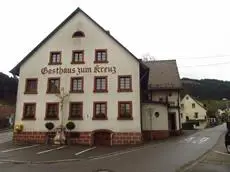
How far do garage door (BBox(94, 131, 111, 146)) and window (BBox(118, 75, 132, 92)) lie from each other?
442cm

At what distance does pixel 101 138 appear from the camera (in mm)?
25000

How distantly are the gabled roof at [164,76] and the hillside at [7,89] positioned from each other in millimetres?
44334

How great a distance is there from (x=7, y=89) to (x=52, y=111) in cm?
4990

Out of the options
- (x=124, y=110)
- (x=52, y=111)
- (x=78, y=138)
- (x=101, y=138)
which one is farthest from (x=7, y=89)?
(x=124, y=110)

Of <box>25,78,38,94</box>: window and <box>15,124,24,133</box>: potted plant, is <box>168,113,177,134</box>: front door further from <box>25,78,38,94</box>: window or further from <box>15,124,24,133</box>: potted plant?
<box>15,124,24,133</box>: potted plant

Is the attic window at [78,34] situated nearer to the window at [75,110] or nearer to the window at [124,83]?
the window at [124,83]

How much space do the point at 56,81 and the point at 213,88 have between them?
9480 centimetres

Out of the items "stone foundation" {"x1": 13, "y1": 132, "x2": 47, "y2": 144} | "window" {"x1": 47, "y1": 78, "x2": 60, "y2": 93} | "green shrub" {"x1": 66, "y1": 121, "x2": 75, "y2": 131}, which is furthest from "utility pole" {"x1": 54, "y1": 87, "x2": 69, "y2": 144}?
"stone foundation" {"x1": 13, "y1": 132, "x2": 47, "y2": 144}

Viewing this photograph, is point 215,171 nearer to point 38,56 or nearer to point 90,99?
point 90,99

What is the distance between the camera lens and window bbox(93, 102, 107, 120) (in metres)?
25.1

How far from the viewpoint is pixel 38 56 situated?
27297 mm

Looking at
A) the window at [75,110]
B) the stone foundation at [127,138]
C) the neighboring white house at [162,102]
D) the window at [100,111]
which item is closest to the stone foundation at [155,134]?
the neighboring white house at [162,102]

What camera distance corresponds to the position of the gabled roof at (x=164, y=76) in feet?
121

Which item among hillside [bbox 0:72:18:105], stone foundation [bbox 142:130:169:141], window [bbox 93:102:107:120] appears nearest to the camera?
window [bbox 93:102:107:120]
